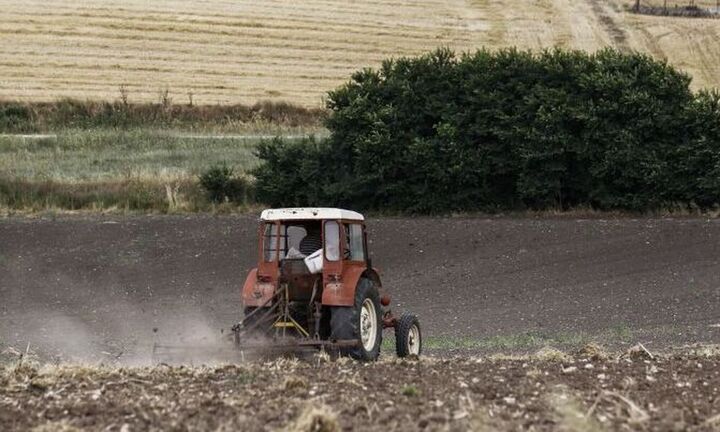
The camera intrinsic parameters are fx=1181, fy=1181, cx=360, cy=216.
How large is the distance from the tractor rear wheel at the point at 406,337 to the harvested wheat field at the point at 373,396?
295 cm

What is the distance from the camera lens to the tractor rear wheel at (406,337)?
15711mm

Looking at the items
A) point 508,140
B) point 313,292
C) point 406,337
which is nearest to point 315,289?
point 313,292

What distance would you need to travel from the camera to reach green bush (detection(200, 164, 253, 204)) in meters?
31.9

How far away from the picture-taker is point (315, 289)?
14.8 meters

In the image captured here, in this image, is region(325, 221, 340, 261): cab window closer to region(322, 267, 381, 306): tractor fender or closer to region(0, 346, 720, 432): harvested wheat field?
region(322, 267, 381, 306): tractor fender

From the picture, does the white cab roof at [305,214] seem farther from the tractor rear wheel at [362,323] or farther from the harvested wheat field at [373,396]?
the harvested wheat field at [373,396]

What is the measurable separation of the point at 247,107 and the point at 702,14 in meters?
26.6

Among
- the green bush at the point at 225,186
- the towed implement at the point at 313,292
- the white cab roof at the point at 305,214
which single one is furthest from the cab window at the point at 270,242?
the green bush at the point at 225,186

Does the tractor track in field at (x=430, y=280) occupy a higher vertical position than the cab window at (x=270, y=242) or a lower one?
lower

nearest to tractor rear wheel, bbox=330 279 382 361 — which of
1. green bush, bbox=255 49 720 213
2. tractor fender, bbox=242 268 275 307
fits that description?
tractor fender, bbox=242 268 275 307

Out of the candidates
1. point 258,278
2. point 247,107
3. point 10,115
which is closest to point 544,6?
point 247,107

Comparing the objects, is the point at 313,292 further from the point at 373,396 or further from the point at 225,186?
the point at 225,186

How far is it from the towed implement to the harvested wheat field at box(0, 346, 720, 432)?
61.8 inches

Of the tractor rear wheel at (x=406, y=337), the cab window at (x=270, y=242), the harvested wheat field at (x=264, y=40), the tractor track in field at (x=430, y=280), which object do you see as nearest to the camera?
the cab window at (x=270, y=242)
